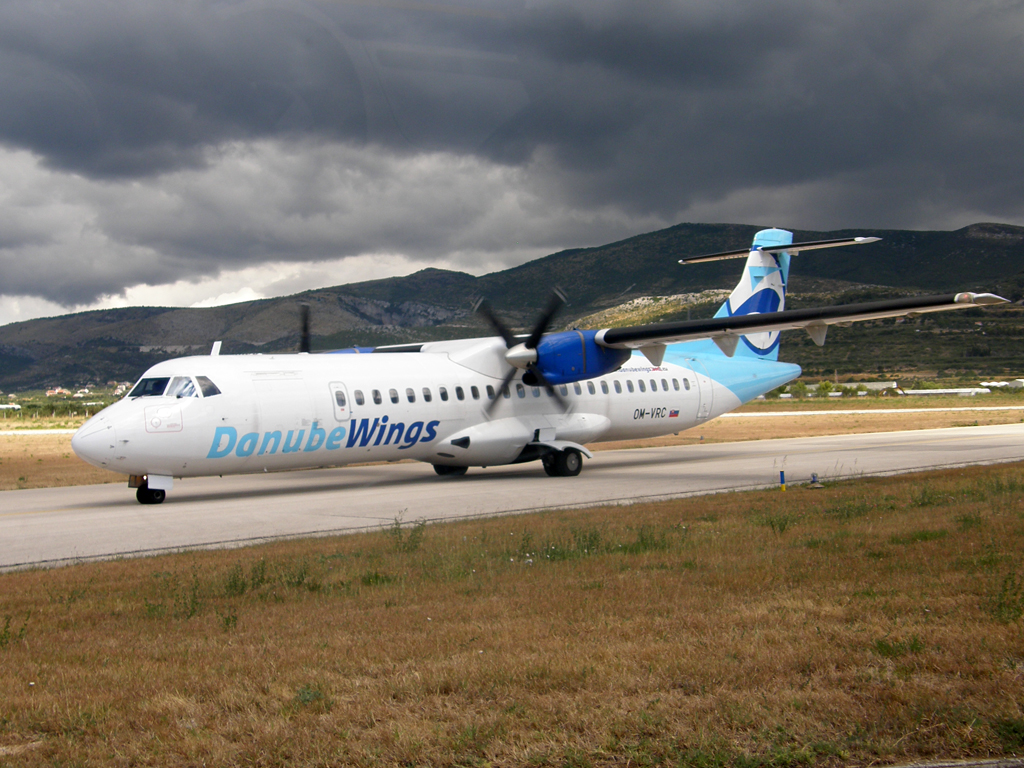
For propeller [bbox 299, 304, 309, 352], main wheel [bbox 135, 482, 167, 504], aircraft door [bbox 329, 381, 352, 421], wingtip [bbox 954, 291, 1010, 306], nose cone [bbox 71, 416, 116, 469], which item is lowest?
main wheel [bbox 135, 482, 167, 504]

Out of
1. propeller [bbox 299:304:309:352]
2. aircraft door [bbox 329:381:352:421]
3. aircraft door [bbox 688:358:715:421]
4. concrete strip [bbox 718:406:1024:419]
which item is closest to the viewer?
aircraft door [bbox 329:381:352:421]

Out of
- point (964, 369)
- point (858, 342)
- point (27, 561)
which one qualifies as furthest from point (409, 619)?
point (858, 342)

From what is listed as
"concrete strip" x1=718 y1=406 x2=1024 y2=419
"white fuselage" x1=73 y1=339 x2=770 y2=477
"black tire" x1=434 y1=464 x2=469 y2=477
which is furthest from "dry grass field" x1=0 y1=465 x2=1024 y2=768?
"concrete strip" x1=718 y1=406 x2=1024 y2=419

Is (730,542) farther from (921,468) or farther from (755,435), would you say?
(755,435)

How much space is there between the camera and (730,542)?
11.3m

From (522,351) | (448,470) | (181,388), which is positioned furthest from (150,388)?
(522,351)

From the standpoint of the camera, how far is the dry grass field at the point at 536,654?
4.78 metres

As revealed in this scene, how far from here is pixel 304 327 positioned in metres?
26.9

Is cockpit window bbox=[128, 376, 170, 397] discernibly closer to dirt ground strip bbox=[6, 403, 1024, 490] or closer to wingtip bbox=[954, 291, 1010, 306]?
dirt ground strip bbox=[6, 403, 1024, 490]

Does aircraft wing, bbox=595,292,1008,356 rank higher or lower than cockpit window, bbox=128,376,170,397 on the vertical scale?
higher

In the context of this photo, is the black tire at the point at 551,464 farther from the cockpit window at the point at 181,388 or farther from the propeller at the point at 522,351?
the cockpit window at the point at 181,388

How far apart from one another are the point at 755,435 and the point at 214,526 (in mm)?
31337

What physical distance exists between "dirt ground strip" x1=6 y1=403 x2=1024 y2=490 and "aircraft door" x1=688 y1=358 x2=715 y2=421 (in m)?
6.87

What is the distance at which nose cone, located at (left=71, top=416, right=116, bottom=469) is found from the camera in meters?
17.9
